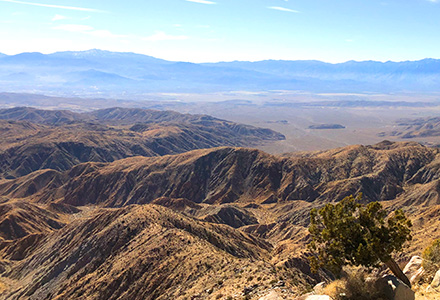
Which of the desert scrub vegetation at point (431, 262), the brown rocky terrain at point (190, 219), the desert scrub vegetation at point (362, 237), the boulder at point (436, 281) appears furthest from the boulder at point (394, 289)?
the brown rocky terrain at point (190, 219)

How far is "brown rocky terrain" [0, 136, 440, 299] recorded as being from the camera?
4497 centimetres

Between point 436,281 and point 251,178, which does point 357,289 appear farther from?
point 251,178

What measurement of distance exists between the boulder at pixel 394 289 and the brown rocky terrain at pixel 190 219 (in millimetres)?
8670

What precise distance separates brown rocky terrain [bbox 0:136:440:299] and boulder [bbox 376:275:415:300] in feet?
28.4

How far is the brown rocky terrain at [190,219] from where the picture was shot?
45.0 m

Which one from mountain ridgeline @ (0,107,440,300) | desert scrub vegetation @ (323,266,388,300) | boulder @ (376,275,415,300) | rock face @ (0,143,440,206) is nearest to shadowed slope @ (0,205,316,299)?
mountain ridgeline @ (0,107,440,300)

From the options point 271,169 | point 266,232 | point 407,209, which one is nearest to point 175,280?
point 266,232

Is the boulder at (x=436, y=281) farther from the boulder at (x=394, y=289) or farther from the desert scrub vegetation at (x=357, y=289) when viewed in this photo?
the desert scrub vegetation at (x=357, y=289)

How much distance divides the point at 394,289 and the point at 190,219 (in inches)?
1929

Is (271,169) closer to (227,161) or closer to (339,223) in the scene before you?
(227,161)

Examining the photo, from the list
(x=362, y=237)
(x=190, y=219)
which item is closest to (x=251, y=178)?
(x=190, y=219)

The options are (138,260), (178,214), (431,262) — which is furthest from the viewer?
(178,214)

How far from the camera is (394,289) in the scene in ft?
63.8

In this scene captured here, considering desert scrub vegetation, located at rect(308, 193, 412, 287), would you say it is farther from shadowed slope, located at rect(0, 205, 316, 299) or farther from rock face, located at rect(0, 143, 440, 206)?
rock face, located at rect(0, 143, 440, 206)
